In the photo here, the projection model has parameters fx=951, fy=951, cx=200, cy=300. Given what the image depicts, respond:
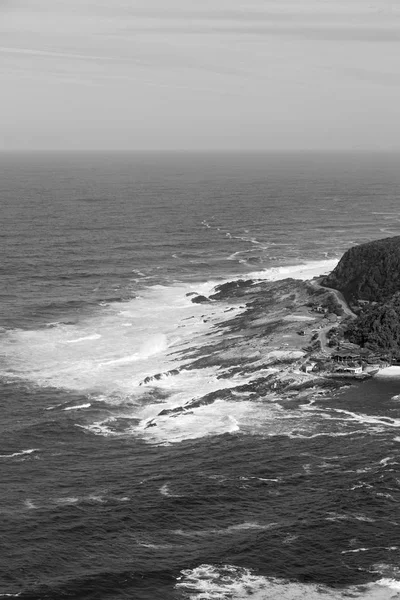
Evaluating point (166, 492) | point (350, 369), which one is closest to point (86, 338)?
point (350, 369)

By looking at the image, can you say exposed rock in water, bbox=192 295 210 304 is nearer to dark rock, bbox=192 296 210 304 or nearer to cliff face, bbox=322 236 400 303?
dark rock, bbox=192 296 210 304

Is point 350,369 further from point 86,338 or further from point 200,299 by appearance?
point 200,299

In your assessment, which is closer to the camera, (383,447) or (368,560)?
(368,560)

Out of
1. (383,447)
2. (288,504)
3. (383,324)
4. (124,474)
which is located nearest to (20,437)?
(124,474)

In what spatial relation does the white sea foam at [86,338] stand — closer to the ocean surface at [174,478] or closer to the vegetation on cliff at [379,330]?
the ocean surface at [174,478]

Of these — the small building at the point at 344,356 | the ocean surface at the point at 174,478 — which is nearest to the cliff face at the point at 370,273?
the ocean surface at the point at 174,478

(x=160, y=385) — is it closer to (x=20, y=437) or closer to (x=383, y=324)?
(x=20, y=437)
